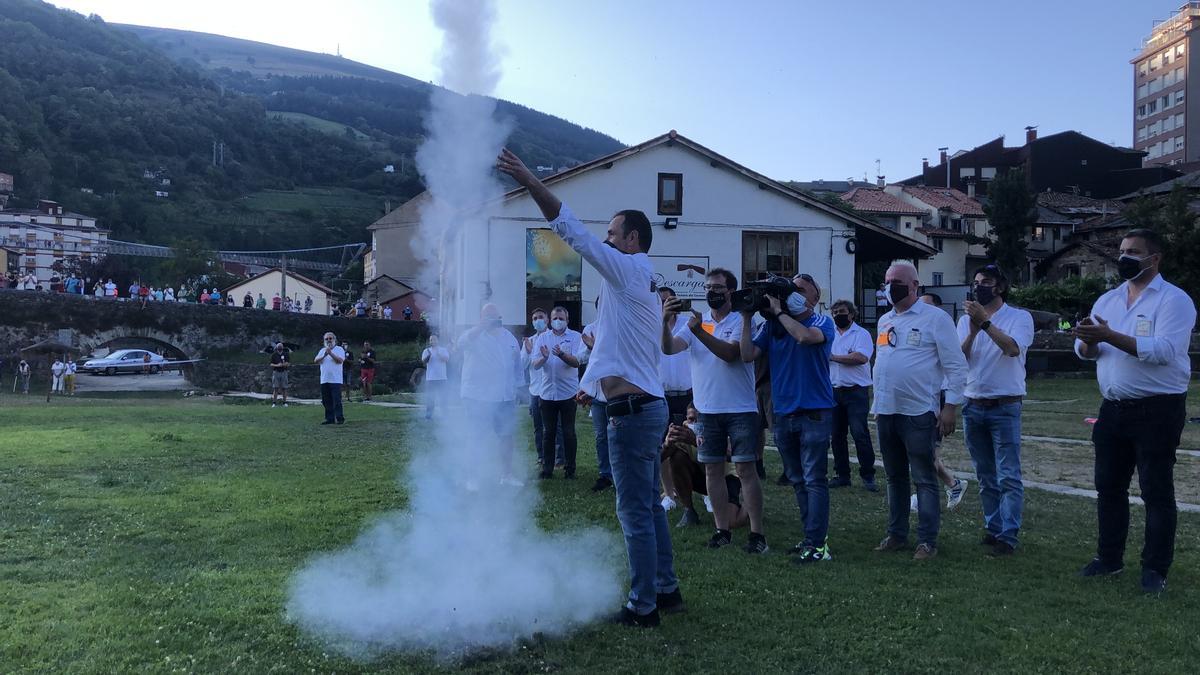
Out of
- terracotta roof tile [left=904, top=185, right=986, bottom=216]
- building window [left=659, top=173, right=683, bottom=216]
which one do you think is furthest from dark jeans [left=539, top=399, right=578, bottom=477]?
terracotta roof tile [left=904, top=185, right=986, bottom=216]

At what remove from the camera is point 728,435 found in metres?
6.82

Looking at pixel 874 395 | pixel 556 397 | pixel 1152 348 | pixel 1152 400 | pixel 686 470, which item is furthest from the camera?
pixel 556 397

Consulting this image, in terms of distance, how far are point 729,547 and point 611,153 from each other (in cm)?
2801

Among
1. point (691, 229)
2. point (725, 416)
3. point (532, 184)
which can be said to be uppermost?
point (691, 229)

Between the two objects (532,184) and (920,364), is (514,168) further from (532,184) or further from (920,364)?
(920,364)

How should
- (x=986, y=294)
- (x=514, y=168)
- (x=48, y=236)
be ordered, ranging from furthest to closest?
(x=48, y=236) → (x=986, y=294) → (x=514, y=168)

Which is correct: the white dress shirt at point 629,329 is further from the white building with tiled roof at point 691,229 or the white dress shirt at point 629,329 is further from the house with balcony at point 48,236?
the house with balcony at point 48,236

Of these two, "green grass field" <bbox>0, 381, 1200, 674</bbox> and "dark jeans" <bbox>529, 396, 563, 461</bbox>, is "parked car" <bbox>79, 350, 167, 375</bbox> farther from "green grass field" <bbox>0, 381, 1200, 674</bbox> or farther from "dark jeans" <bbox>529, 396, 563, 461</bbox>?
"green grass field" <bbox>0, 381, 1200, 674</bbox>

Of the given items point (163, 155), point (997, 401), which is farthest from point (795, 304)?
point (163, 155)

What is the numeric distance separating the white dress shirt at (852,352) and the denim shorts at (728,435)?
11.2ft

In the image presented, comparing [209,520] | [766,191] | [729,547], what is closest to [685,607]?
[729,547]

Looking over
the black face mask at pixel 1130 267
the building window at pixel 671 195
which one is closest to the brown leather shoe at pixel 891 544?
the black face mask at pixel 1130 267

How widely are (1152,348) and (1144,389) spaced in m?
0.33

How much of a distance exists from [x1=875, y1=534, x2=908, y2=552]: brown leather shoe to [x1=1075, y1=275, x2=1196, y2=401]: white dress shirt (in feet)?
6.42
